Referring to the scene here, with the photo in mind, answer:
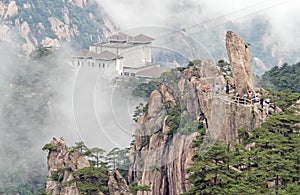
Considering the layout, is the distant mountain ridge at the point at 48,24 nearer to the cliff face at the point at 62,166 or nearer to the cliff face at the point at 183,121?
the cliff face at the point at 62,166

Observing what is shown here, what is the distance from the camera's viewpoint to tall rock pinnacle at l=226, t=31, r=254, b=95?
2991 centimetres

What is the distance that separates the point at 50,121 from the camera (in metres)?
66.9

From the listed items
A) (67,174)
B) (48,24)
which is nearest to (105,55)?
(67,174)

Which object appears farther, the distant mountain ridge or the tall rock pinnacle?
the distant mountain ridge

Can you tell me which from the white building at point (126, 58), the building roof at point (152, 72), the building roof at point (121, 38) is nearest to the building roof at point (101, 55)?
the white building at point (126, 58)

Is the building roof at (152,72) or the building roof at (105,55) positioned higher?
the building roof at (105,55)

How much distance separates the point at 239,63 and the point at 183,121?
282cm

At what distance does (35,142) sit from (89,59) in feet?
39.4

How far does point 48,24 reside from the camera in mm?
111688

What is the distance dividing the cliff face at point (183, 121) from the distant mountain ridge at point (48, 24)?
68.1 meters

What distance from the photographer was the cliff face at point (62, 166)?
105ft

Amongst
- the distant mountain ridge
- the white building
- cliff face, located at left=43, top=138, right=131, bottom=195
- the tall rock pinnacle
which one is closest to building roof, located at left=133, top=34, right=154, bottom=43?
the white building

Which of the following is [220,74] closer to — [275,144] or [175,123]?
[175,123]

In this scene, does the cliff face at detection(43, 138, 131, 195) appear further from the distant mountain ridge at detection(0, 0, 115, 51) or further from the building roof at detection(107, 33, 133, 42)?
the distant mountain ridge at detection(0, 0, 115, 51)
